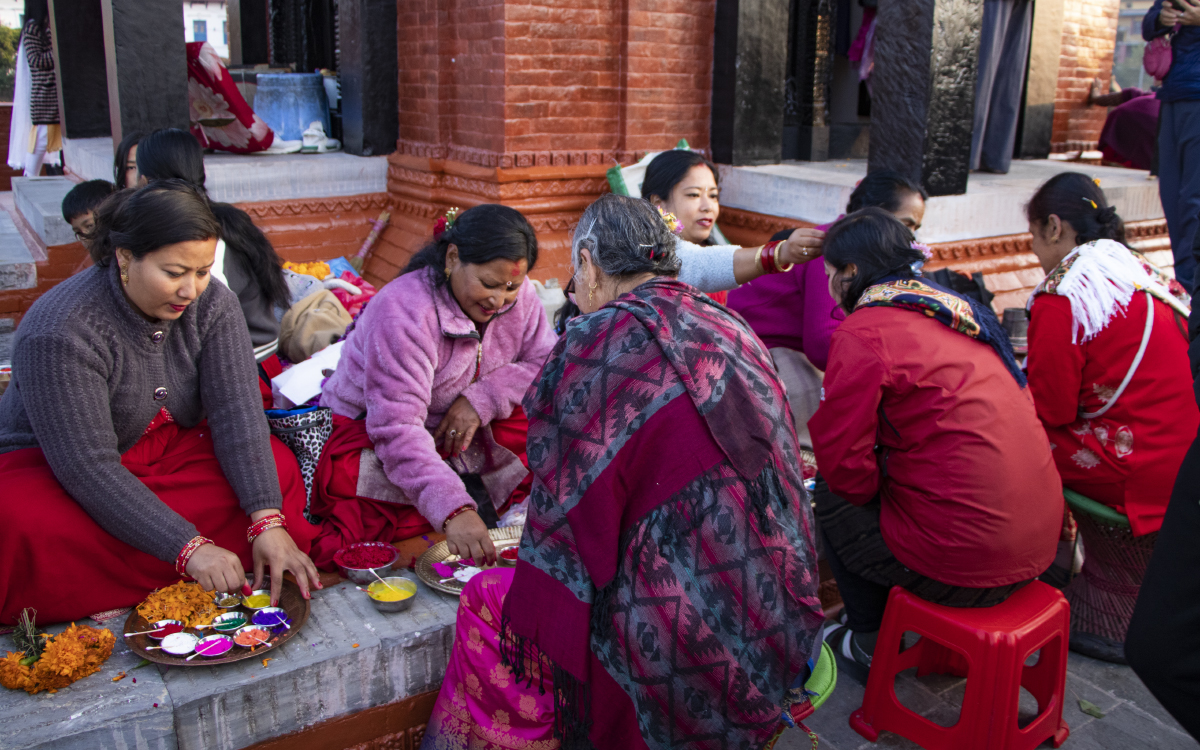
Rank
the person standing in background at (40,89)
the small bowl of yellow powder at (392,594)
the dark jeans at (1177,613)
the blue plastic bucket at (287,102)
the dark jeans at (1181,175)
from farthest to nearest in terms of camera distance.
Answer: the person standing in background at (40,89) → the blue plastic bucket at (287,102) → the dark jeans at (1181,175) → the small bowl of yellow powder at (392,594) → the dark jeans at (1177,613)

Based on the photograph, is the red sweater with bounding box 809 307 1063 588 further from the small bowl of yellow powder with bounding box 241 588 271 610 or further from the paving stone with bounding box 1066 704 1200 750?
the small bowl of yellow powder with bounding box 241 588 271 610

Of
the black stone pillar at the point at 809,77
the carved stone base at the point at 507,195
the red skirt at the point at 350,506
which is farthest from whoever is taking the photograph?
the black stone pillar at the point at 809,77

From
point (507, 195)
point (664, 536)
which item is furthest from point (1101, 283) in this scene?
point (507, 195)

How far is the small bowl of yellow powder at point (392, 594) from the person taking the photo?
248 cm

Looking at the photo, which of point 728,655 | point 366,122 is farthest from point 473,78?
point 728,655

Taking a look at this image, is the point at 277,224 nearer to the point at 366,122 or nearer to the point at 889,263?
the point at 366,122

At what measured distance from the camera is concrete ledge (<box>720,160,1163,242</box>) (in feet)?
17.8

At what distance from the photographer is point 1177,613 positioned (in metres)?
1.45

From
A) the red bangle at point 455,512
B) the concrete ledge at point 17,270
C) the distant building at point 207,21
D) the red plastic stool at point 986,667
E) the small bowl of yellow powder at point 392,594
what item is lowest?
the red plastic stool at point 986,667

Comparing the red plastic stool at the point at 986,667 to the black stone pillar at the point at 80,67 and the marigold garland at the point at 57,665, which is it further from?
the black stone pillar at the point at 80,67

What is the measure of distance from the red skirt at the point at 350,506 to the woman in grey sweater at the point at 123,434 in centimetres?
37

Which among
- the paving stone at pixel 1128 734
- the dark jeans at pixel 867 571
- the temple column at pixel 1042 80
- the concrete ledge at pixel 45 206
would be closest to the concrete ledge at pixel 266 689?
the dark jeans at pixel 867 571

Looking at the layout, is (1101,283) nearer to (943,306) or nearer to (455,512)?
(943,306)

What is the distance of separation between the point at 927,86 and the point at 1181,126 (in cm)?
144
